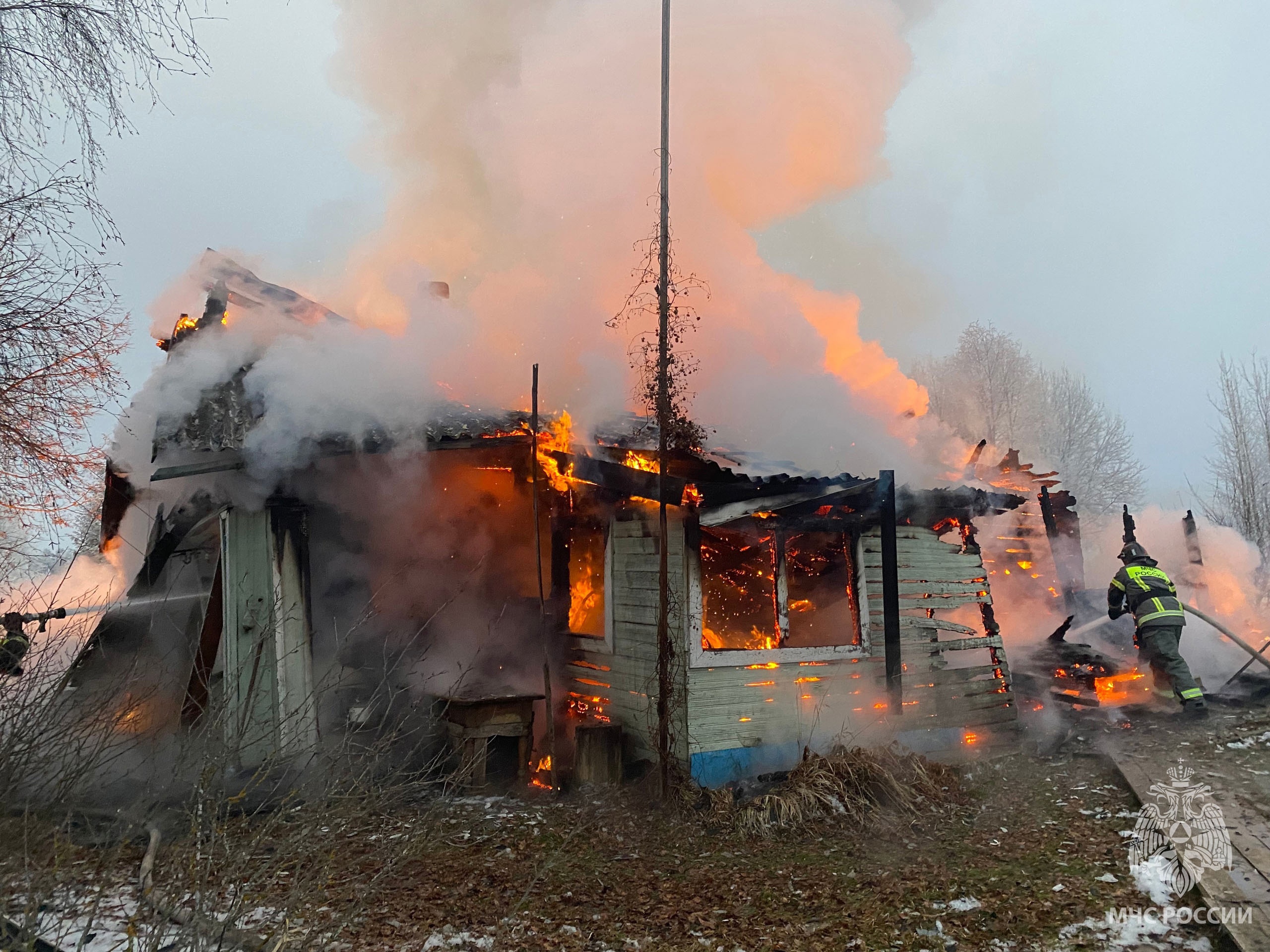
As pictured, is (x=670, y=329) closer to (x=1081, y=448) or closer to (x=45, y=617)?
(x=45, y=617)

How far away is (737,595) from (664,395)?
4349 mm

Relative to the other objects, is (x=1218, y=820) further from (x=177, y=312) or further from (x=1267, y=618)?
(x=177, y=312)

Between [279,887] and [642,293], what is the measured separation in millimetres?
5888

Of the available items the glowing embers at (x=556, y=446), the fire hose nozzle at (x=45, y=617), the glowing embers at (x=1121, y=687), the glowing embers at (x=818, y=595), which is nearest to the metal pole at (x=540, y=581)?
the glowing embers at (x=556, y=446)

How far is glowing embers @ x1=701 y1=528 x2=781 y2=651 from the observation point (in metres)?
9.32

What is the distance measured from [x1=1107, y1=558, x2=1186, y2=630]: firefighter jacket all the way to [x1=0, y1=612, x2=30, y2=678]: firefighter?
1094cm

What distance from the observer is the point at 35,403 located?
21.7 ft

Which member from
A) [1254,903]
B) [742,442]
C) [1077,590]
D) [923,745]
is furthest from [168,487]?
[1077,590]

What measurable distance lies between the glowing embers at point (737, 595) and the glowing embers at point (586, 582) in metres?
1.32

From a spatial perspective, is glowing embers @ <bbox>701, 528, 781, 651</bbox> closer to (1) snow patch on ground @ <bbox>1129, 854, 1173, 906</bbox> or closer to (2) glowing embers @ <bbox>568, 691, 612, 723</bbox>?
(2) glowing embers @ <bbox>568, 691, 612, 723</bbox>

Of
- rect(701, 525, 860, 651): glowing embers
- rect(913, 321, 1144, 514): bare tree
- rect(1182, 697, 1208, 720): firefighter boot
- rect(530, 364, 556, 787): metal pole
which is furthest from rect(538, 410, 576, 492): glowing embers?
rect(913, 321, 1144, 514): bare tree

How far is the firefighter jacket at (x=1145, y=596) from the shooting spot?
30.3 feet

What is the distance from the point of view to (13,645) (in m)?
5.49

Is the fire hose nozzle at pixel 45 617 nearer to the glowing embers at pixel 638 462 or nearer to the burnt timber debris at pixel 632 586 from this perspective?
the burnt timber debris at pixel 632 586
